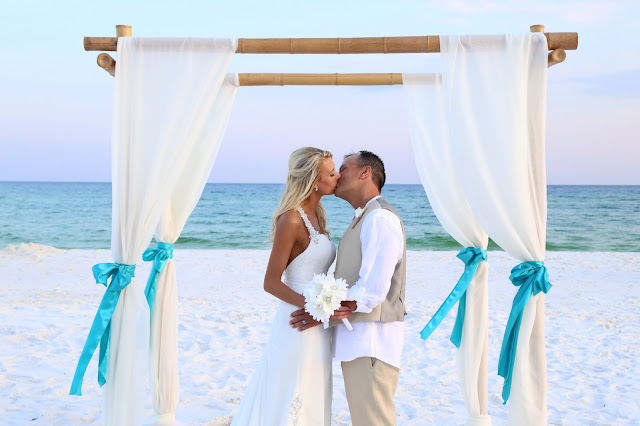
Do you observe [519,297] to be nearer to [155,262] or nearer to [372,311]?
[372,311]

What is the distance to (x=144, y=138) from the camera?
3.32 metres

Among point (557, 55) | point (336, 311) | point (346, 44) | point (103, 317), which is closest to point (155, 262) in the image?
point (103, 317)

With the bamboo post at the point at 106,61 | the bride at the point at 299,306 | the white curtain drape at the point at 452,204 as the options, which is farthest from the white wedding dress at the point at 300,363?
the bamboo post at the point at 106,61

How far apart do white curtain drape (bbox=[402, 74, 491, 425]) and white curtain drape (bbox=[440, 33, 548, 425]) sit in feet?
1.51

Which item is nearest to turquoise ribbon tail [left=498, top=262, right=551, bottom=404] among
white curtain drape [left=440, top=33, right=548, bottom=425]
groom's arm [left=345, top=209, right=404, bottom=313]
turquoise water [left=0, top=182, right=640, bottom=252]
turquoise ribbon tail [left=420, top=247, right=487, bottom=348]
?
white curtain drape [left=440, top=33, right=548, bottom=425]

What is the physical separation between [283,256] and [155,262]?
1.14m

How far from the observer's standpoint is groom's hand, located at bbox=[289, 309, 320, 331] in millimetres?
2941

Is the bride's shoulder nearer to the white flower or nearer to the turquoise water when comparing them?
the white flower

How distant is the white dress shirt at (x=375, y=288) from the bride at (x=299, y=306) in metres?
0.17

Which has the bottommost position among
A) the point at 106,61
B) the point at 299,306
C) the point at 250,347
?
the point at 250,347

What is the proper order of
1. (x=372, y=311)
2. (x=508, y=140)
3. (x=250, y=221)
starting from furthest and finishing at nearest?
(x=250, y=221) → (x=508, y=140) → (x=372, y=311)

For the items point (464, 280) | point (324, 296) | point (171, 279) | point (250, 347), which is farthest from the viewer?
point (250, 347)

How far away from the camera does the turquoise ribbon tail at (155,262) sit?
3.73m

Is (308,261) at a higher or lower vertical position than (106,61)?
lower
